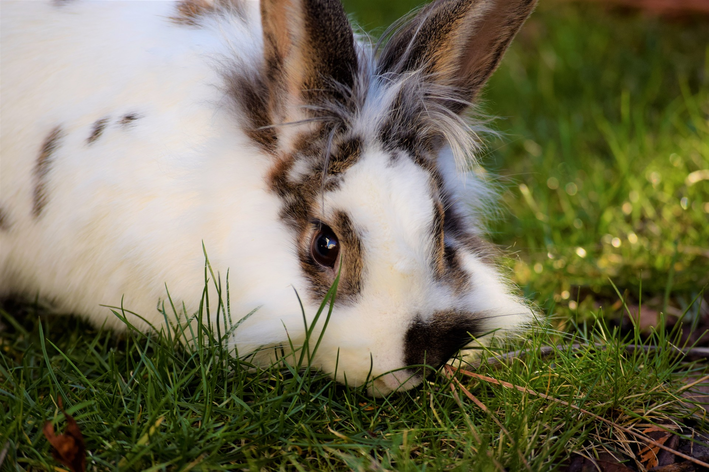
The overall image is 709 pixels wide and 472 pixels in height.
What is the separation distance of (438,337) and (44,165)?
158cm

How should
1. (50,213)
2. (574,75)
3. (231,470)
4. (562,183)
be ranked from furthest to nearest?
(574,75), (562,183), (50,213), (231,470)

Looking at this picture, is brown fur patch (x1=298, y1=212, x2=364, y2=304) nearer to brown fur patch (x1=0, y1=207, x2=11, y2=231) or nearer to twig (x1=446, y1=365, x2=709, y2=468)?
twig (x1=446, y1=365, x2=709, y2=468)

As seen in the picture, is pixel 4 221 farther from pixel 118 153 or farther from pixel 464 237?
pixel 464 237

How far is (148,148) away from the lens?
2.42m

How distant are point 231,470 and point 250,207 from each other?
0.83 meters

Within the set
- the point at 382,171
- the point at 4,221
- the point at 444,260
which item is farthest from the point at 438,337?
the point at 4,221

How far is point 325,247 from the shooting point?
221 cm

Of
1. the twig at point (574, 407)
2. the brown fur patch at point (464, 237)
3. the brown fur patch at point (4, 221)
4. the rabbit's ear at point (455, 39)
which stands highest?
the rabbit's ear at point (455, 39)

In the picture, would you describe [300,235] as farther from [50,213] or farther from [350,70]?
[50,213]

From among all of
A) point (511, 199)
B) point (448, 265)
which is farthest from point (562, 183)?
point (448, 265)

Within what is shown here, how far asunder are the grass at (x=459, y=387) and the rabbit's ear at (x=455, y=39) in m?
0.83

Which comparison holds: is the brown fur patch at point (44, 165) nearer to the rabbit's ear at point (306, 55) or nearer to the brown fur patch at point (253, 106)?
the brown fur patch at point (253, 106)

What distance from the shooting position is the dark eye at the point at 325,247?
219 centimetres

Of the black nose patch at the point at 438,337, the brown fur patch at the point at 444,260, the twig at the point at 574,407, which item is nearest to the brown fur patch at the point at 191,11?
the brown fur patch at the point at 444,260
